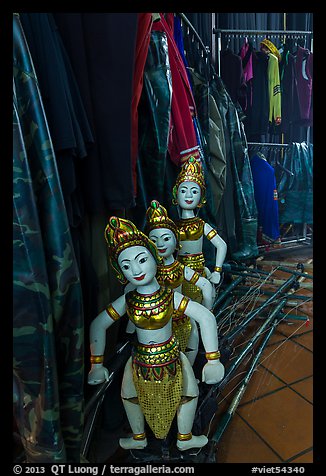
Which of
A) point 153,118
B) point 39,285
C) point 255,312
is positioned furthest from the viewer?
point 255,312

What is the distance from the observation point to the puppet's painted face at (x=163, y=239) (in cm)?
108

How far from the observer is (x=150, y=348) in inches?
35.4

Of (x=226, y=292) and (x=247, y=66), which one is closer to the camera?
(x=226, y=292)

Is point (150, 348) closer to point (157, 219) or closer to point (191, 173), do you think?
point (157, 219)

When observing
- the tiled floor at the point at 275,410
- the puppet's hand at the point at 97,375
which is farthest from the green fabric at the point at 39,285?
the tiled floor at the point at 275,410

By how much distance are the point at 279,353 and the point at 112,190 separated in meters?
1.08

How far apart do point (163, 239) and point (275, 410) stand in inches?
26.6

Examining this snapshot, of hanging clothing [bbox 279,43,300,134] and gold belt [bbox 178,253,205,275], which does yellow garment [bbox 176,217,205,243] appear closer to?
gold belt [bbox 178,253,205,275]

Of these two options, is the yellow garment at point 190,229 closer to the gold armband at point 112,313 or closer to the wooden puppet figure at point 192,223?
the wooden puppet figure at point 192,223

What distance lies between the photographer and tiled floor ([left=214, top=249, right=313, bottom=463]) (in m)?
0.99

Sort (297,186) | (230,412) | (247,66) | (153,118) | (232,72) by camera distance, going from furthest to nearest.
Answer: (297,186), (247,66), (232,72), (153,118), (230,412)

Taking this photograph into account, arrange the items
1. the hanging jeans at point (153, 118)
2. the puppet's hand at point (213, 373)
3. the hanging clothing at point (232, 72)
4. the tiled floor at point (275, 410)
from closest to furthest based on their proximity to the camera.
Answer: the puppet's hand at point (213, 373) → the tiled floor at point (275, 410) → the hanging jeans at point (153, 118) → the hanging clothing at point (232, 72)

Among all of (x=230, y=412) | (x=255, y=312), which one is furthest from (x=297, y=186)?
(x=230, y=412)
